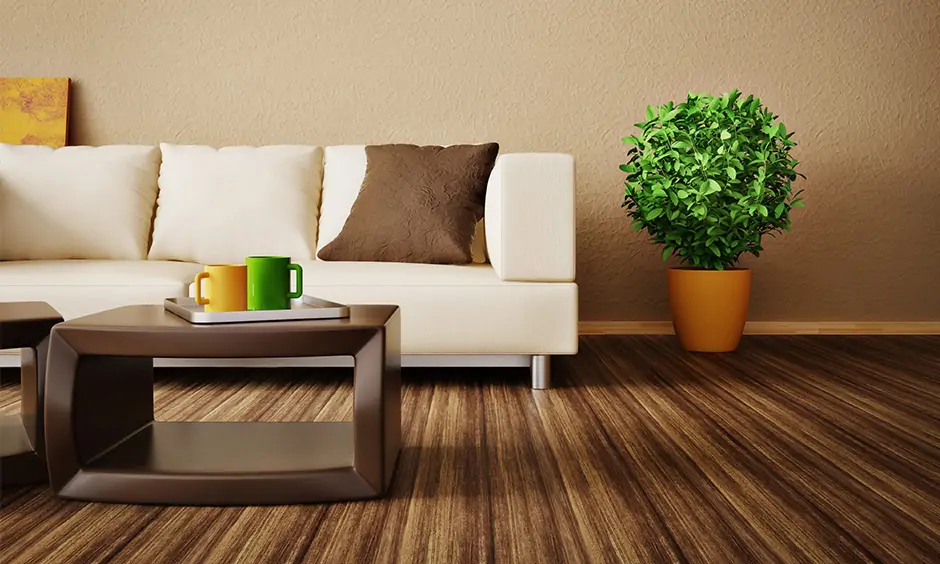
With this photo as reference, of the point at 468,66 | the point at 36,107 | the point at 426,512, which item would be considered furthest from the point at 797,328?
the point at 36,107

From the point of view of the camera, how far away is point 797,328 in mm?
3389

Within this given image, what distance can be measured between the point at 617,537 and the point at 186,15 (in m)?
3.04

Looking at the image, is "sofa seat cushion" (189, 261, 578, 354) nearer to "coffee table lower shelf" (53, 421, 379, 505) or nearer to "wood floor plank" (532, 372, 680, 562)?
"wood floor plank" (532, 372, 680, 562)

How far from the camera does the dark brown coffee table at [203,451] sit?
1200mm

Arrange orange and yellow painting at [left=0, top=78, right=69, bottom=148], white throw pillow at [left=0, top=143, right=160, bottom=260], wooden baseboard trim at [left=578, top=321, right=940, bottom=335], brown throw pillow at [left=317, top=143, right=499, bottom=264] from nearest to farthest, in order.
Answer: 1. brown throw pillow at [left=317, top=143, right=499, bottom=264]
2. white throw pillow at [left=0, top=143, right=160, bottom=260]
3. orange and yellow painting at [left=0, top=78, right=69, bottom=148]
4. wooden baseboard trim at [left=578, top=321, right=940, bottom=335]

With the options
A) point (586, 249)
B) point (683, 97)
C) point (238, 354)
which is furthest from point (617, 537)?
Result: point (683, 97)

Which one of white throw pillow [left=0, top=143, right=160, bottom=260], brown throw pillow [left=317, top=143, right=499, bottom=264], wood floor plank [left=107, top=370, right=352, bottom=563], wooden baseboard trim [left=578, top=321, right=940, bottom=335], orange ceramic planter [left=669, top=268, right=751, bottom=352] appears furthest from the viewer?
wooden baseboard trim [left=578, top=321, right=940, bottom=335]

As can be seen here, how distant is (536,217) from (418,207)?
0.49 m

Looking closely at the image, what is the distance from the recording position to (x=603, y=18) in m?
3.29

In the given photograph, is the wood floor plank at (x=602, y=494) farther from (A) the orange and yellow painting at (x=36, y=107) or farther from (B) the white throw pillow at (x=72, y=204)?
(A) the orange and yellow painting at (x=36, y=107)

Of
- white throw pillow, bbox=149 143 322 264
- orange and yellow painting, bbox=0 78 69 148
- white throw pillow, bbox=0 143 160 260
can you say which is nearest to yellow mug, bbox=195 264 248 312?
white throw pillow, bbox=149 143 322 264

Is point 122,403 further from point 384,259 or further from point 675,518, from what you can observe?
point 384,259

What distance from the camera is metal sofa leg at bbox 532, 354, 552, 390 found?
2230mm

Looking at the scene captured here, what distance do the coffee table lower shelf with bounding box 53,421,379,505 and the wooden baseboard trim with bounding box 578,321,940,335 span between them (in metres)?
2.14
